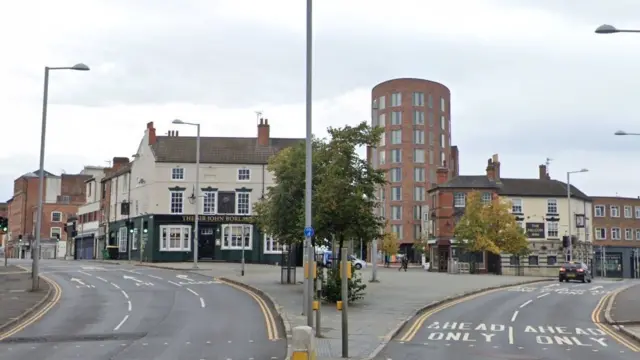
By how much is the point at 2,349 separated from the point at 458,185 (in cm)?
6772

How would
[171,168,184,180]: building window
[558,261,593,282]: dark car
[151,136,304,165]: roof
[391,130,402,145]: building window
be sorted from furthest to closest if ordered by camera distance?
[391,130,402,145]: building window → [151,136,304,165]: roof → [171,168,184,180]: building window → [558,261,593,282]: dark car

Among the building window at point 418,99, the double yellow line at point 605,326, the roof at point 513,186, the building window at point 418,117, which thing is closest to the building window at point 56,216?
the building window at point 418,117

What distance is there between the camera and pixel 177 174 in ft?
227

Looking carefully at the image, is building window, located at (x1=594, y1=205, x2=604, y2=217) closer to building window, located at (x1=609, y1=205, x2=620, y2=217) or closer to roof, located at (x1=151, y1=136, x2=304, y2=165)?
building window, located at (x1=609, y1=205, x2=620, y2=217)

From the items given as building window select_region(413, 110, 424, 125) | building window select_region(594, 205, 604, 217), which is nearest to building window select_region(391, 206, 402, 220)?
building window select_region(413, 110, 424, 125)

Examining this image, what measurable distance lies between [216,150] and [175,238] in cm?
921

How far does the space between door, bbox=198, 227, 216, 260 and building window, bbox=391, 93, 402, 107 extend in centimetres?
4882

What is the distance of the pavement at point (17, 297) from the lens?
79.2ft

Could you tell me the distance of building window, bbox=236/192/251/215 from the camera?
69000mm

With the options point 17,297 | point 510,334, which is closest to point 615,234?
point 510,334

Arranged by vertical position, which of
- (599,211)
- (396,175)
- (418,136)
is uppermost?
(418,136)

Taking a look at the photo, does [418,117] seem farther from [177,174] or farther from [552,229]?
[177,174]

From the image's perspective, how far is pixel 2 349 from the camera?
17.9 m

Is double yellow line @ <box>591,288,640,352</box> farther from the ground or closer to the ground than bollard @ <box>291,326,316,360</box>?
closer to the ground
